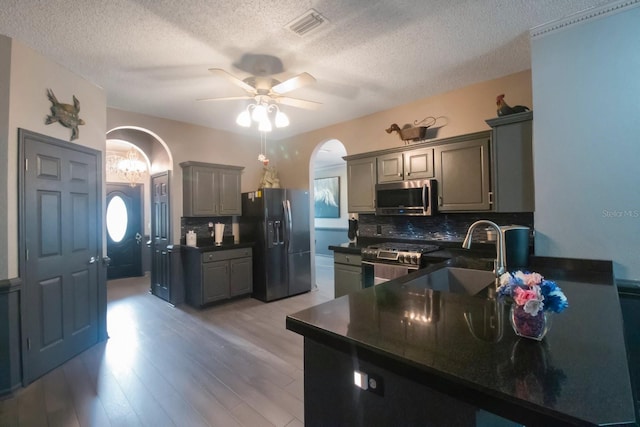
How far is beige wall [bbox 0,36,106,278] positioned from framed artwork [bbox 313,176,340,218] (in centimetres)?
559

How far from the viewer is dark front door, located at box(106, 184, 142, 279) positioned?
6046 mm

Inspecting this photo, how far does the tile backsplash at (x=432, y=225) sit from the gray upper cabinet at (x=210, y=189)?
2.07 meters

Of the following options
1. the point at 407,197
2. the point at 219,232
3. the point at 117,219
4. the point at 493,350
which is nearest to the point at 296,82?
the point at 407,197

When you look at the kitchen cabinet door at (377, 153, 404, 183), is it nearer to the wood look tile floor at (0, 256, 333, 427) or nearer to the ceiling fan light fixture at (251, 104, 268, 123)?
the ceiling fan light fixture at (251, 104, 268, 123)

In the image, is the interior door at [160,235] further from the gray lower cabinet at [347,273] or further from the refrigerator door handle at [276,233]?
the gray lower cabinet at [347,273]

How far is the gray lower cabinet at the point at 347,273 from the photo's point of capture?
3.42 meters

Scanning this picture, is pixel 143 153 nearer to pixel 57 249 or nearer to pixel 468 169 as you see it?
pixel 57 249

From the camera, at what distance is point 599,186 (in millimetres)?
1991

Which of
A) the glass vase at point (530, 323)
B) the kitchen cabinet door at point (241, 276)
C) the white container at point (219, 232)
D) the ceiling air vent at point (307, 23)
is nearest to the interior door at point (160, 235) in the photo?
the white container at point (219, 232)

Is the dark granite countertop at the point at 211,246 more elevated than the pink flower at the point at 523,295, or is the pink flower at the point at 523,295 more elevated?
the pink flower at the point at 523,295

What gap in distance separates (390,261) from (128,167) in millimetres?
5047

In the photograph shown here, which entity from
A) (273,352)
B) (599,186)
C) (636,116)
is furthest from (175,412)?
(636,116)

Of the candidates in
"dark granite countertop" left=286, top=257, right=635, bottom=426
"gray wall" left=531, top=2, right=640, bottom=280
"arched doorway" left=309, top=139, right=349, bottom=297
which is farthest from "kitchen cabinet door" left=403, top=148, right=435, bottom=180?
"arched doorway" left=309, top=139, right=349, bottom=297

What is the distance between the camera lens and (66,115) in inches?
107
